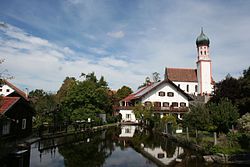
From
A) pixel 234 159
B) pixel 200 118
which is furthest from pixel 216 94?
pixel 234 159

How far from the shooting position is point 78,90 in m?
44.1

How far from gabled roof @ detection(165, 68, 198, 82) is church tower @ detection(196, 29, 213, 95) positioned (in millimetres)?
2240

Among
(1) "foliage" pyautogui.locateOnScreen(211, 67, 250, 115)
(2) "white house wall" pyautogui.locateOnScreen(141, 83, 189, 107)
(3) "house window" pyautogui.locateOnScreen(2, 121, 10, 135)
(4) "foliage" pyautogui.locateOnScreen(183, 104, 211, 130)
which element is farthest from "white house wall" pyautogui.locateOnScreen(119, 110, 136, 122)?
(3) "house window" pyautogui.locateOnScreen(2, 121, 10, 135)

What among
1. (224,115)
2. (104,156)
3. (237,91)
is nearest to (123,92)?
(237,91)

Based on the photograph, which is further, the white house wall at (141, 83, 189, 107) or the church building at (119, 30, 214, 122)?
the white house wall at (141, 83, 189, 107)

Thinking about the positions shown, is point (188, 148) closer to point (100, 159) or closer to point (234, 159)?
point (234, 159)

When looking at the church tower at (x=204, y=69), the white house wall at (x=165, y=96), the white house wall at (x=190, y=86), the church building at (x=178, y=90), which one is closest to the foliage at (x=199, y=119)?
the church building at (x=178, y=90)

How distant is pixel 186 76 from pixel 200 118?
4807 cm

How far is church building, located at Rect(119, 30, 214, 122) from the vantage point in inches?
2108

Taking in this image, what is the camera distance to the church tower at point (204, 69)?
214 feet

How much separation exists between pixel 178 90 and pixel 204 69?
1523cm

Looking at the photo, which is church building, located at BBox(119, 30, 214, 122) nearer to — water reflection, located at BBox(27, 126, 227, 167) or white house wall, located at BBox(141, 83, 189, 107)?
white house wall, located at BBox(141, 83, 189, 107)

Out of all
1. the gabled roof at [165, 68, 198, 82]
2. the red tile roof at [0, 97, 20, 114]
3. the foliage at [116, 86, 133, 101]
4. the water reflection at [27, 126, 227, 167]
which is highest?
the gabled roof at [165, 68, 198, 82]

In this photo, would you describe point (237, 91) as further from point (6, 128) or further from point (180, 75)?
point (180, 75)
